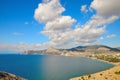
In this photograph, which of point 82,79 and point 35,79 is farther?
point 35,79

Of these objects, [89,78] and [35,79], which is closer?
[89,78]

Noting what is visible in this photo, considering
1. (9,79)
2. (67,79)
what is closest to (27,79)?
(9,79)

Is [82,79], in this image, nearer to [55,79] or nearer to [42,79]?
[55,79]

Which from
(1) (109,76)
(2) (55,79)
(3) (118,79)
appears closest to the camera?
(3) (118,79)

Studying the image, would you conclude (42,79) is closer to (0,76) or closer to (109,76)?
(0,76)

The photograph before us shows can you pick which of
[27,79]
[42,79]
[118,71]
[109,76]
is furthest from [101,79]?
[27,79]

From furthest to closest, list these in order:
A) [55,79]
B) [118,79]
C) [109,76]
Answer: [55,79] → [109,76] → [118,79]

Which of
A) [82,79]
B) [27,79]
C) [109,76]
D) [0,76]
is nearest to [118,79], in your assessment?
Answer: [109,76]

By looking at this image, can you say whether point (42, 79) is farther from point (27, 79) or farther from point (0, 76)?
point (0, 76)
